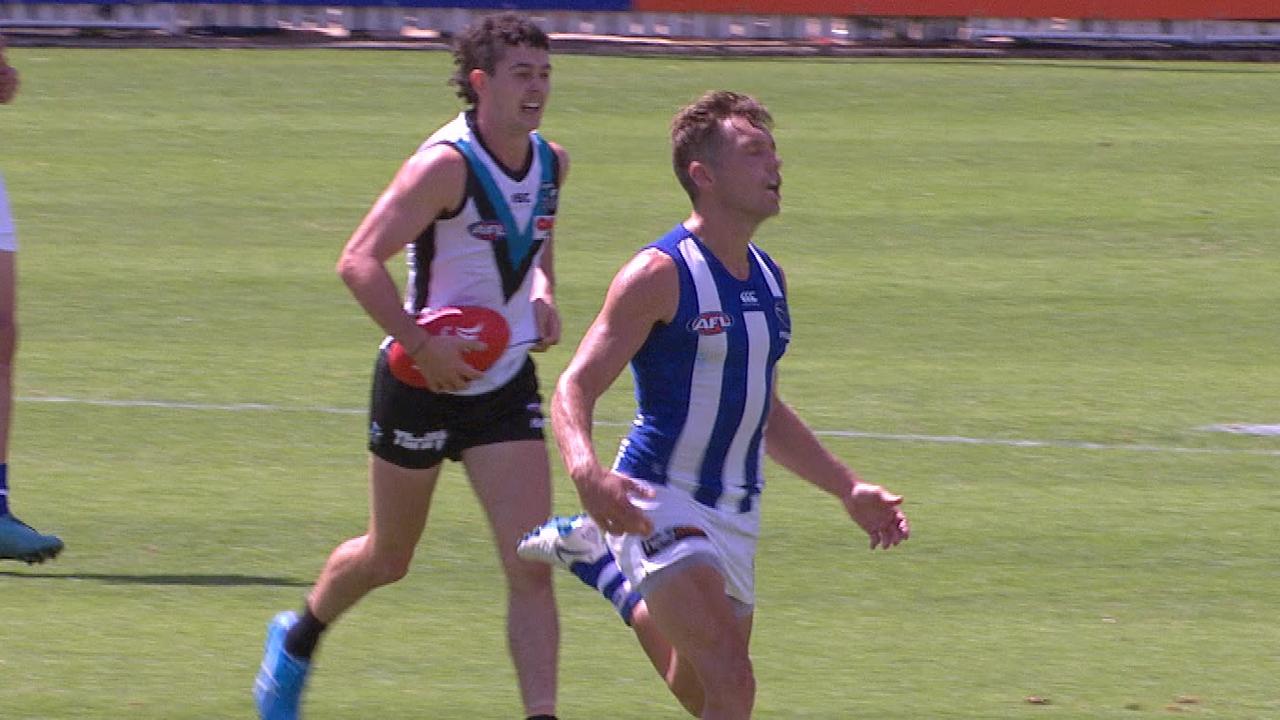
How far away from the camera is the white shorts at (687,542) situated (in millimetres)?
5699

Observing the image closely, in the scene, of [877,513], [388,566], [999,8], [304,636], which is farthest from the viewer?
[999,8]

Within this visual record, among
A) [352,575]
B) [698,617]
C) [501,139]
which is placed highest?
[501,139]

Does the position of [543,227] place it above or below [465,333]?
above

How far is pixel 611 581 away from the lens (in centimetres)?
597

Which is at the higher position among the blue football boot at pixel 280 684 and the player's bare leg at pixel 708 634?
the player's bare leg at pixel 708 634

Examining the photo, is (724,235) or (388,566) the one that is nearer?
(724,235)

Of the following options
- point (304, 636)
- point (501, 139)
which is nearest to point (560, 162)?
point (501, 139)

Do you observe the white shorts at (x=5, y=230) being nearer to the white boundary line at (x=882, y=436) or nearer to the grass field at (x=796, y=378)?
the grass field at (x=796, y=378)

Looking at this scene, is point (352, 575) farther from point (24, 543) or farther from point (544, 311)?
point (24, 543)

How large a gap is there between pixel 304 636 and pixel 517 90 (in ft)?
5.48

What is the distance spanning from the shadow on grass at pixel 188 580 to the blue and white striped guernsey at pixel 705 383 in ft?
9.23

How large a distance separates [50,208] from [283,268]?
7.67 ft

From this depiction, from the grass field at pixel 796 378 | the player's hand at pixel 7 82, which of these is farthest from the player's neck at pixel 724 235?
the player's hand at pixel 7 82

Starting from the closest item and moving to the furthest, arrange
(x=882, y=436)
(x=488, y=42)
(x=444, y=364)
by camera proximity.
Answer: (x=444, y=364) < (x=488, y=42) < (x=882, y=436)
